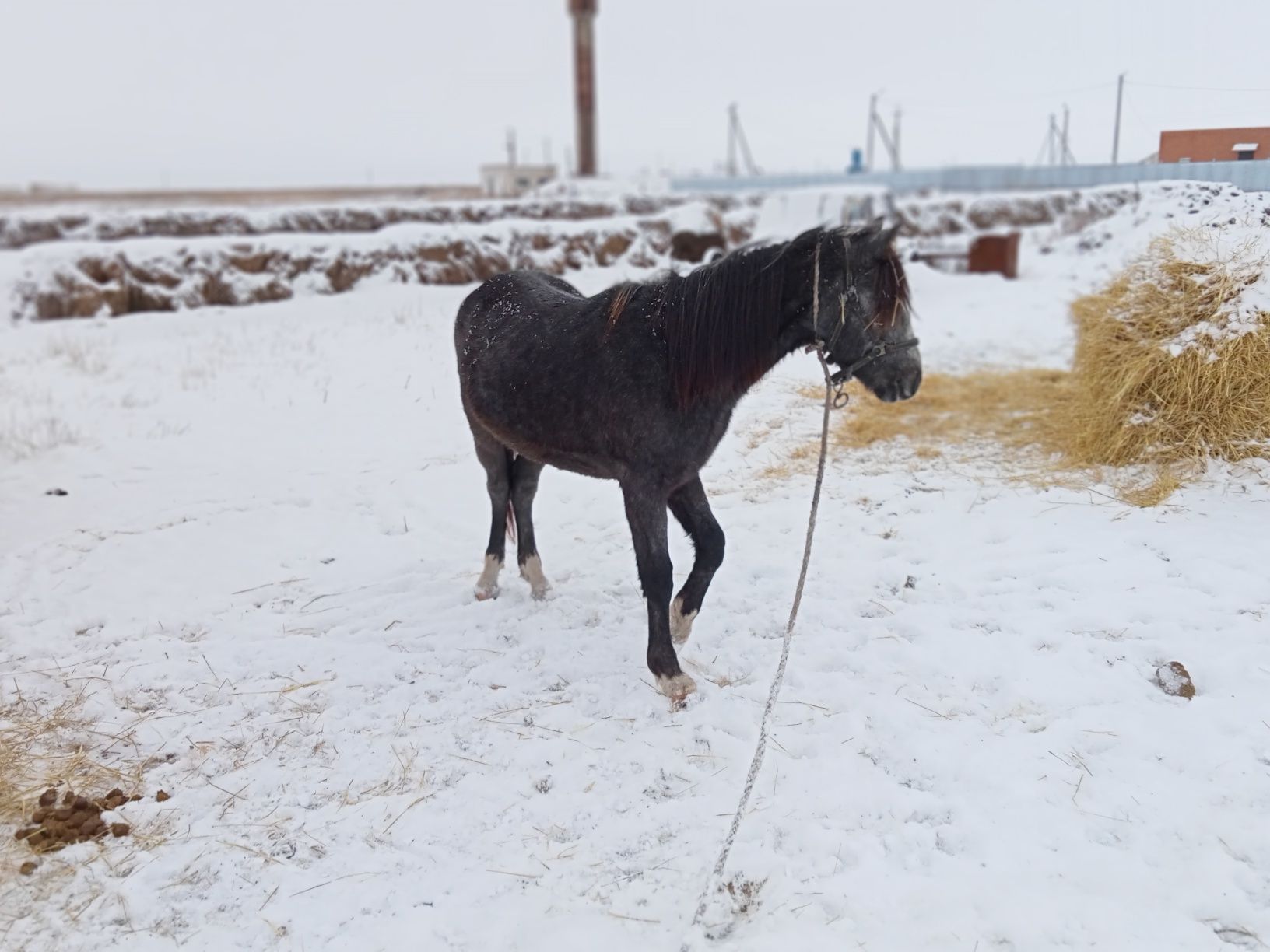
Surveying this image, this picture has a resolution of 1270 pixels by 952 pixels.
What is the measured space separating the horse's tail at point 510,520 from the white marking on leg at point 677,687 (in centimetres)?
141

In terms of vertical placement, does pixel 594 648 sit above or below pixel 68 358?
below

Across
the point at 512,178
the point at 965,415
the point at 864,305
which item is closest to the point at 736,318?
the point at 864,305

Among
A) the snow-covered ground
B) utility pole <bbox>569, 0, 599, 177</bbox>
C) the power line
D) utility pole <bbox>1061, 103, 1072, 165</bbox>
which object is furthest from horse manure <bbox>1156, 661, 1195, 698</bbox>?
utility pole <bbox>569, 0, 599, 177</bbox>

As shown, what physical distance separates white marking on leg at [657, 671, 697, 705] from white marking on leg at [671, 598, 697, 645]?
0.30m

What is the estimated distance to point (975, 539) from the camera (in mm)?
4547

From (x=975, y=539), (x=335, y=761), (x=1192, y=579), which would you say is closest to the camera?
(x=335, y=761)

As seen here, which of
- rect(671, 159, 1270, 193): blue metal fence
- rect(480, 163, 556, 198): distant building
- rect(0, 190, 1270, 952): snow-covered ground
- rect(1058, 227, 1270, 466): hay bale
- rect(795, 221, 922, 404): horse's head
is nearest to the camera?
rect(0, 190, 1270, 952): snow-covered ground

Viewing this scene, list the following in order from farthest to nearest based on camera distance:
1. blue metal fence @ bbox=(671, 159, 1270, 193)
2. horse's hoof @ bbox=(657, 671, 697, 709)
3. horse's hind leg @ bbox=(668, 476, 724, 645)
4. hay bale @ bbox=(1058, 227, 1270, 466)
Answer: blue metal fence @ bbox=(671, 159, 1270, 193) < hay bale @ bbox=(1058, 227, 1270, 466) < horse's hind leg @ bbox=(668, 476, 724, 645) < horse's hoof @ bbox=(657, 671, 697, 709)

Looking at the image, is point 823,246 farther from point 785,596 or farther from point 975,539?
point 975,539

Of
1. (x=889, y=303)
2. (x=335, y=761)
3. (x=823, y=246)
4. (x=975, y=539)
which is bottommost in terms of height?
(x=335, y=761)

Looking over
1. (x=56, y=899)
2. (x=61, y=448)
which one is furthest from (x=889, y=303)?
(x=61, y=448)

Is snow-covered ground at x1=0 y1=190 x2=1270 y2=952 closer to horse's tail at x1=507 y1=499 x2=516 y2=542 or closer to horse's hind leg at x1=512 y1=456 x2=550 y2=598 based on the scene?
horse's hind leg at x1=512 y1=456 x2=550 y2=598

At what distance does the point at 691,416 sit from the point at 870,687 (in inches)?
53.7

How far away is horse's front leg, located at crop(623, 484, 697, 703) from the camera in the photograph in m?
3.37
